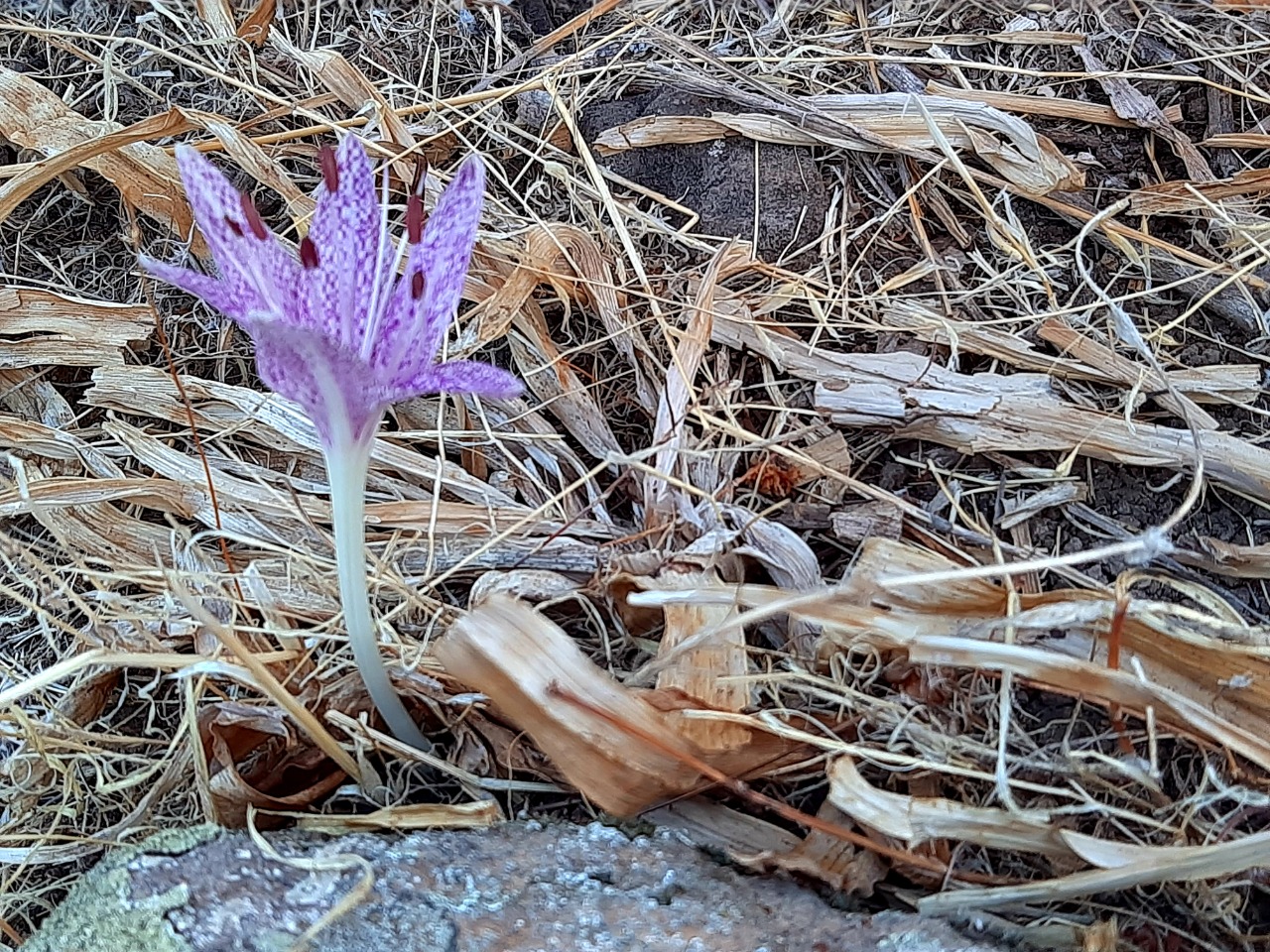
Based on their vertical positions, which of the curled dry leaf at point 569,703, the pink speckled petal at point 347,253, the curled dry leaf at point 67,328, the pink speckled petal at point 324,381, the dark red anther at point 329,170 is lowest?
the curled dry leaf at point 569,703

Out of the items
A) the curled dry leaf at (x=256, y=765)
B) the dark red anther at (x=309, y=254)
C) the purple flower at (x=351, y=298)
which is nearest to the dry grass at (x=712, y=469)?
the curled dry leaf at (x=256, y=765)

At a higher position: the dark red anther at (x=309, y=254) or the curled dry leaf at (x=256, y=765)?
the dark red anther at (x=309, y=254)

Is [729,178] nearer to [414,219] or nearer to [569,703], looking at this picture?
[414,219]

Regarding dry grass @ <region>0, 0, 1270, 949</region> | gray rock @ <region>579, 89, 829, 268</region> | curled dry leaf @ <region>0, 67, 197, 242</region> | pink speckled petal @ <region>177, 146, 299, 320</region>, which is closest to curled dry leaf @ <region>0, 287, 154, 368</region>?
dry grass @ <region>0, 0, 1270, 949</region>

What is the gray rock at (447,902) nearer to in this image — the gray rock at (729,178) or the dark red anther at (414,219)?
the dark red anther at (414,219)

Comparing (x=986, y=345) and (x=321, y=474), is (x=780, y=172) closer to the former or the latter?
(x=986, y=345)
